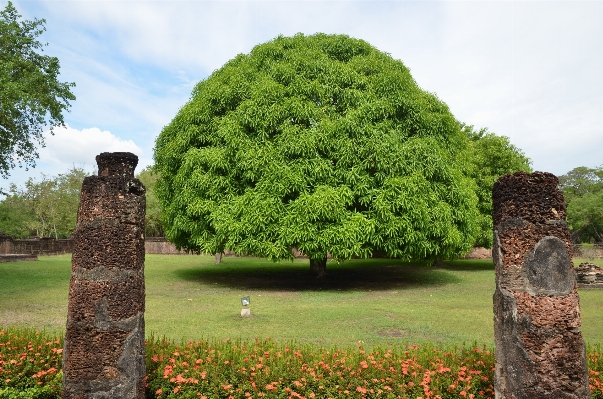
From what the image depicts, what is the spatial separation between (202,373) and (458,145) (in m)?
15.3

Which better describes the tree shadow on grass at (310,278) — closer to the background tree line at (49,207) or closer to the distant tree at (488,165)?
the distant tree at (488,165)

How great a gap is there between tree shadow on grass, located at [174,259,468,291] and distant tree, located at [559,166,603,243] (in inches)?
992

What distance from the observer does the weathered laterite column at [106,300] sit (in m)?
4.82

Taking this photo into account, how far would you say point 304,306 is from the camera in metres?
11.9

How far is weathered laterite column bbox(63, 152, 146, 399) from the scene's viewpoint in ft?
15.8

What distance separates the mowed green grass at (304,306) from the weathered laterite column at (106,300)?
3.74 feet

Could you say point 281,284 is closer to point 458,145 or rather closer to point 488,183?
point 458,145

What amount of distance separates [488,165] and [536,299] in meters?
22.6

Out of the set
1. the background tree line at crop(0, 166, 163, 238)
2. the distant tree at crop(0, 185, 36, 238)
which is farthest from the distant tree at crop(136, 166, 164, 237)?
the distant tree at crop(0, 185, 36, 238)

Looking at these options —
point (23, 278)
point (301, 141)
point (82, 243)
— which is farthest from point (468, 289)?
point (23, 278)

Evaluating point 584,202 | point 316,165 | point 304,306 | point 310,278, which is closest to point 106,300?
point 304,306

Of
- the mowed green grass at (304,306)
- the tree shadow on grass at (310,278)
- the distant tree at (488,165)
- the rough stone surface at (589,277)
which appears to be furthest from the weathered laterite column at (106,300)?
the distant tree at (488,165)

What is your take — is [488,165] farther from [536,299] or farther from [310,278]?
[536,299]

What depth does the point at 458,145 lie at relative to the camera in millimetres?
18047
